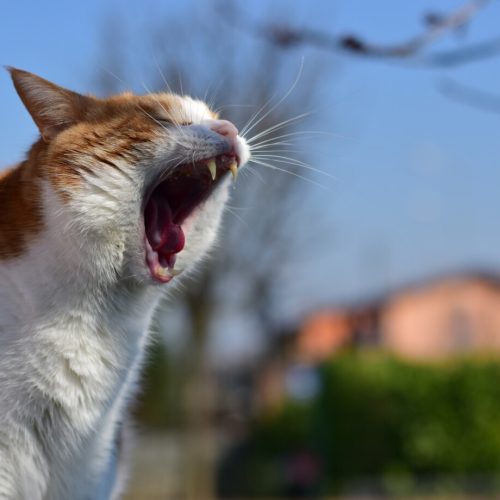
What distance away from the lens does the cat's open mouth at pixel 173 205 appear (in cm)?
229

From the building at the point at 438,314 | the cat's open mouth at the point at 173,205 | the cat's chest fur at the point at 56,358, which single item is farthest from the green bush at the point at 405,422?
the building at the point at 438,314

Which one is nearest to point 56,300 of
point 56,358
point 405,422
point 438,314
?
point 56,358

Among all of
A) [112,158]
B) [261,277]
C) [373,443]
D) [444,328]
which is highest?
[112,158]

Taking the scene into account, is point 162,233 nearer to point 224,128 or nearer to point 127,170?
point 127,170

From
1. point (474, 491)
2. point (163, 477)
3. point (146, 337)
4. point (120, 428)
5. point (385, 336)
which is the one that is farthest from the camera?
point (385, 336)

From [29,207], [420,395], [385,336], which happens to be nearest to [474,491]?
[420,395]

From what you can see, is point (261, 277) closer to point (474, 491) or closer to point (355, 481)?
point (355, 481)

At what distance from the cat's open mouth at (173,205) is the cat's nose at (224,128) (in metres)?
0.05

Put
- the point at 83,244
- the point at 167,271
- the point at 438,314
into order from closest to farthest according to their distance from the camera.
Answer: the point at 83,244 < the point at 167,271 < the point at 438,314

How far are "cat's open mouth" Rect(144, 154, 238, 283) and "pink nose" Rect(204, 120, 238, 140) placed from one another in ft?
0.17

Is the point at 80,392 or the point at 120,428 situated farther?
the point at 120,428

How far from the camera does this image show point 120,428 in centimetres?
286

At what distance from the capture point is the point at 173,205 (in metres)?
2.40

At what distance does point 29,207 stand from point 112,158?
10.3 inches
